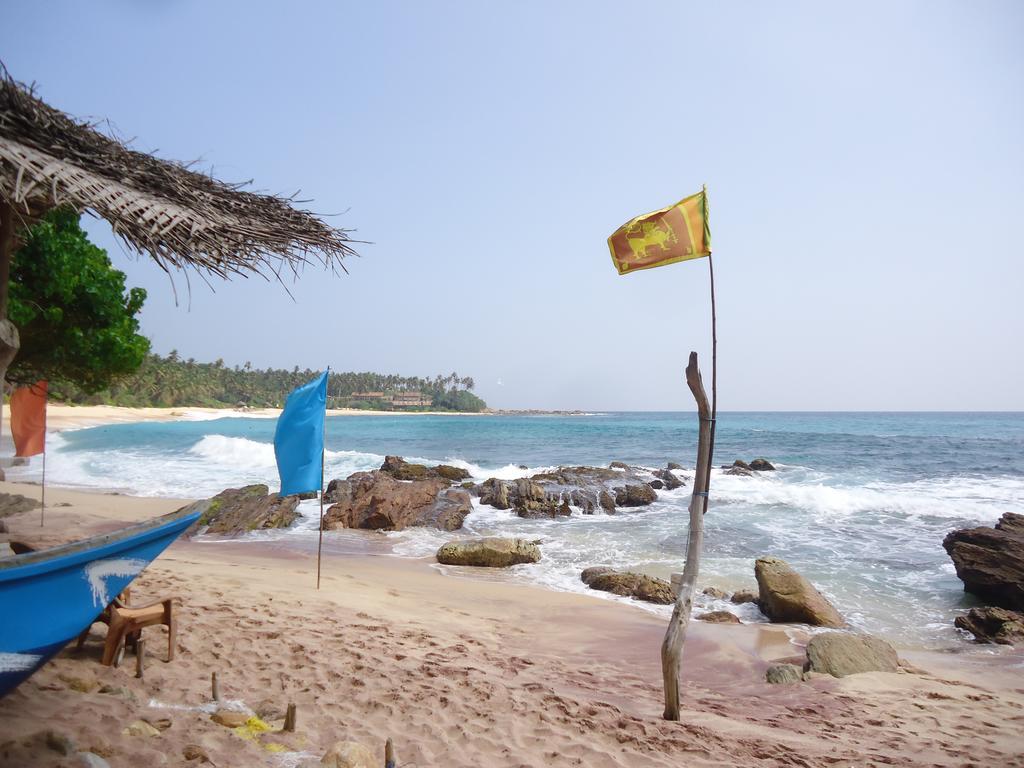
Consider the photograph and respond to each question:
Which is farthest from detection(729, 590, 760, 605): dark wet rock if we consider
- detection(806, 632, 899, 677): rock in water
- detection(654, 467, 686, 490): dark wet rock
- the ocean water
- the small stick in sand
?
detection(654, 467, 686, 490): dark wet rock

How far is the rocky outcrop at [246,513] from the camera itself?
14.6 meters

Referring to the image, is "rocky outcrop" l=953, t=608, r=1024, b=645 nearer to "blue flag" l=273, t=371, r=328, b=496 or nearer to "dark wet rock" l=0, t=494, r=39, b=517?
"blue flag" l=273, t=371, r=328, b=496

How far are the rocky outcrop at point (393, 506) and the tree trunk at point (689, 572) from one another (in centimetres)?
1104

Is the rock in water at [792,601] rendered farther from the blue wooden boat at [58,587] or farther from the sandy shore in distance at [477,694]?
the blue wooden boat at [58,587]

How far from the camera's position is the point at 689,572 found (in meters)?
5.19

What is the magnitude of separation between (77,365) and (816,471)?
3132 centimetres

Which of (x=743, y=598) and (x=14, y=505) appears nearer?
(x=743, y=598)

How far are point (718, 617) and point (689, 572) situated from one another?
4.41 metres

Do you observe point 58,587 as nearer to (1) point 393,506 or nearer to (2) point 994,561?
(2) point 994,561

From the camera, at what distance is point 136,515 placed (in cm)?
1496

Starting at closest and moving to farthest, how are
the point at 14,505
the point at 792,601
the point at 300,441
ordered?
the point at 300,441
the point at 792,601
the point at 14,505

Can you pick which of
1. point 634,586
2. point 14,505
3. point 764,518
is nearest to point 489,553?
point 634,586

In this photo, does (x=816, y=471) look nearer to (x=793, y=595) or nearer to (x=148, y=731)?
(x=793, y=595)

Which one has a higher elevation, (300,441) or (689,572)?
(300,441)
